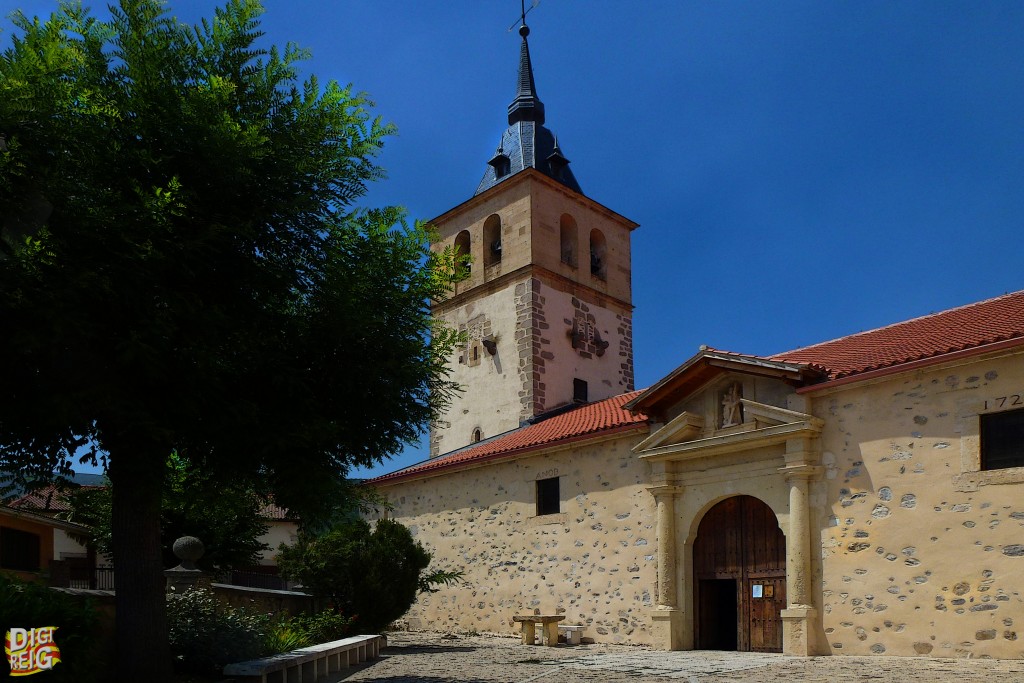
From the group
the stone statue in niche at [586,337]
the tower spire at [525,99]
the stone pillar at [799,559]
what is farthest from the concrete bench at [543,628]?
the tower spire at [525,99]

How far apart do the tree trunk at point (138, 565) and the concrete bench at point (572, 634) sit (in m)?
8.31

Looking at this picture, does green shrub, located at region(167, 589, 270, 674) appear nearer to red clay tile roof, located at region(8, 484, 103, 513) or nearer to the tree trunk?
the tree trunk

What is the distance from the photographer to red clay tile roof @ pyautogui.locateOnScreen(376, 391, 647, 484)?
15.7m

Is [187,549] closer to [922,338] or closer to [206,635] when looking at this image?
[206,635]

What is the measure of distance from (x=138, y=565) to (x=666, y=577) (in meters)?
8.34

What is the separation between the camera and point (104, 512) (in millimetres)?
15852

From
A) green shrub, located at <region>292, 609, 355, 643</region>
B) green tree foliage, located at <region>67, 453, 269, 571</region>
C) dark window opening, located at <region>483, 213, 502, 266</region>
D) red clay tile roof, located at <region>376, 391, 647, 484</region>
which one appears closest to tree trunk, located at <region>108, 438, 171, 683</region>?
green shrub, located at <region>292, 609, 355, 643</region>

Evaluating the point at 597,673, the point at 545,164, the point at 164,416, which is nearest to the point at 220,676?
the point at 164,416

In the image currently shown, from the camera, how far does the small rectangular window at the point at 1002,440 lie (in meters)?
10.5

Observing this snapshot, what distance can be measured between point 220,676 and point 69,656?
7.68 ft

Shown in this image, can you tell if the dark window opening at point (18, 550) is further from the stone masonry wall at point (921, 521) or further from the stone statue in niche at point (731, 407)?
the stone masonry wall at point (921, 521)

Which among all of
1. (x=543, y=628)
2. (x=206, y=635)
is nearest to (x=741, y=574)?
(x=543, y=628)

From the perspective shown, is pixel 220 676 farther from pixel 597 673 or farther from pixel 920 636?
pixel 920 636

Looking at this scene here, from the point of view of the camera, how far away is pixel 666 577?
14070 mm
